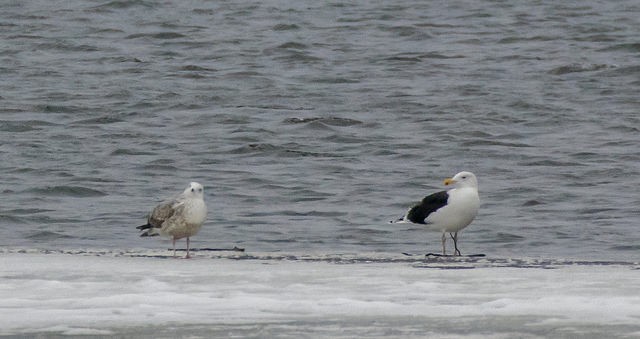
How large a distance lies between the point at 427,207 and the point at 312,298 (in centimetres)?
362

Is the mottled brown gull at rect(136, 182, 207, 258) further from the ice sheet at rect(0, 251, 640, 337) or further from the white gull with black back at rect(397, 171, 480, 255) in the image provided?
the white gull with black back at rect(397, 171, 480, 255)

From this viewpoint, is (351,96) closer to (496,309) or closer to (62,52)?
(62,52)

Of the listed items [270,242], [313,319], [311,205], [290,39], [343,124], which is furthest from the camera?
[290,39]

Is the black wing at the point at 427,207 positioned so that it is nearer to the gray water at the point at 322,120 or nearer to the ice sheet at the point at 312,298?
the ice sheet at the point at 312,298

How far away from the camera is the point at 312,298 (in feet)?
28.6

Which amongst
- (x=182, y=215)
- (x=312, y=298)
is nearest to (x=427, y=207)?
(x=182, y=215)

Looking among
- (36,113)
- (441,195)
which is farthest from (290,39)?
(441,195)

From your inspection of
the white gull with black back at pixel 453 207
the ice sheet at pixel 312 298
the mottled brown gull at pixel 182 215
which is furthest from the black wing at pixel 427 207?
the mottled brown gull at pixel 182 215

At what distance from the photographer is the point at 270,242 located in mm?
14688

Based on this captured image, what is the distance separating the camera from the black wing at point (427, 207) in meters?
12.1

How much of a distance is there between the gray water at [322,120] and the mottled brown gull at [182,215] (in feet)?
7.86

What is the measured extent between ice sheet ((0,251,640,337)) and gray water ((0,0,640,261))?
3.84 m

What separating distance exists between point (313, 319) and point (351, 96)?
16649mm

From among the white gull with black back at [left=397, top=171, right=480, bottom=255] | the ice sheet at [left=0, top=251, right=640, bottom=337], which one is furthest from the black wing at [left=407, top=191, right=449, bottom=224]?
the ice sheet at [left=0, top=251, right=640, bottom=337]
